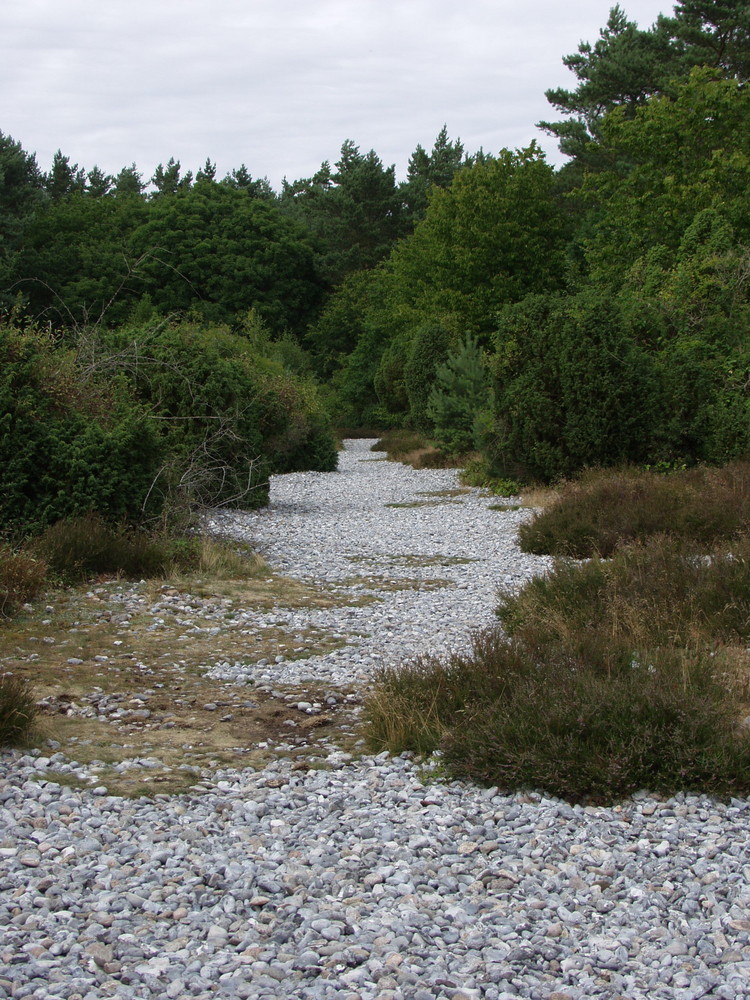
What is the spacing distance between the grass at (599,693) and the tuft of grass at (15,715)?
74.9 inches

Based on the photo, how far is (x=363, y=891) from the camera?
3.69m

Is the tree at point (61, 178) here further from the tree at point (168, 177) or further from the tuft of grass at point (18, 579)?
the tuft of grass at point (18, 579)

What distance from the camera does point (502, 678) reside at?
5.48 metres

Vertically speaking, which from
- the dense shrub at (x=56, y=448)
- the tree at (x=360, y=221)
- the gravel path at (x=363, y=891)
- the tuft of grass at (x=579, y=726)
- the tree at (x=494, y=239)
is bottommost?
the gravel path at (x=363, y=891)

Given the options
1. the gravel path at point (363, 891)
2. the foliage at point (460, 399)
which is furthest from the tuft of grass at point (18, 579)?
the foliage at point (460, 399)

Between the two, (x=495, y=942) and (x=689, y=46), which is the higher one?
(x=689, y=46)

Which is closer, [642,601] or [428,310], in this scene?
[642,601]

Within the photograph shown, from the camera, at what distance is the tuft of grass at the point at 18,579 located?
26.5ft

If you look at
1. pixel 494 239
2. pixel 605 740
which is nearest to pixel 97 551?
pixel 605 740

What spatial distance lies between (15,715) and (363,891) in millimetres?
2424

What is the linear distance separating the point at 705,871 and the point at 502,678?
1868 millimetres

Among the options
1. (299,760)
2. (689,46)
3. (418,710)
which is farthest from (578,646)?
(689,46)

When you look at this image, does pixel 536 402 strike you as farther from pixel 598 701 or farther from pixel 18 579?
pixel 598 701

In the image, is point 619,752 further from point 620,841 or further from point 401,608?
point 401,608
